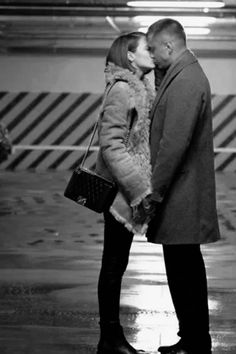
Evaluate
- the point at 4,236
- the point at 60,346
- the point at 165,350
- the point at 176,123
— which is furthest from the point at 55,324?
the point at 4,236

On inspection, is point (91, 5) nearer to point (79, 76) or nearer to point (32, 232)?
point (32, 232)

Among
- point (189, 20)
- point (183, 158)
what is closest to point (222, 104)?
point (189, 20)

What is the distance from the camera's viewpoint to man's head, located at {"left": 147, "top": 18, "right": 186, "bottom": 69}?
405cm

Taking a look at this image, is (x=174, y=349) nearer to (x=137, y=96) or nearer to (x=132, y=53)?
(x=137, y=96)

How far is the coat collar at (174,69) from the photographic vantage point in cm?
405

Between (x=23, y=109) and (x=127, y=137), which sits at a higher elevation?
(x=127, y=137)

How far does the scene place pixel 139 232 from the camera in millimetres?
4059

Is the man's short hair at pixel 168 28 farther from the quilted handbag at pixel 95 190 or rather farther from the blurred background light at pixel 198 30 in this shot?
the blurred background light at pixel 198 30

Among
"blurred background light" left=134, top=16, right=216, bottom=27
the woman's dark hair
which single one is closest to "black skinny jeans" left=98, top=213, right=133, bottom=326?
the woman's dark hair

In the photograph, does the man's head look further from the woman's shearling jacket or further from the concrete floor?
the concrete floor

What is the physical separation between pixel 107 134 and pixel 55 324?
1.34 m

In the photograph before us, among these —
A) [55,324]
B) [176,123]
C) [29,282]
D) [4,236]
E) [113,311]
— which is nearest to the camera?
[176,123]

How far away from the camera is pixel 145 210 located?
13.4 ft

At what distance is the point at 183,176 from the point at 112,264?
54cm
